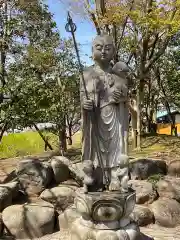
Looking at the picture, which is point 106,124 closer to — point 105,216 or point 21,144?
point 105,216

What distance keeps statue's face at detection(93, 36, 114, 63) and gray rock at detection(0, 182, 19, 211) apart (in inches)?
169

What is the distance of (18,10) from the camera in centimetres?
1327

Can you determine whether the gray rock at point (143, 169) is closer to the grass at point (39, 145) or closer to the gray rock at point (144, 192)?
the gray rock at point (144, 192)

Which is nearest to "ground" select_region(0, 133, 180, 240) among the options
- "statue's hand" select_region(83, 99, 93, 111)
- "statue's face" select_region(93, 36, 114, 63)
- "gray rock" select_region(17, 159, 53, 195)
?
"gray rock" select_region(17, 159, 53, 195)

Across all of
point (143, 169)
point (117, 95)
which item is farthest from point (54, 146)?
point (117, 95)

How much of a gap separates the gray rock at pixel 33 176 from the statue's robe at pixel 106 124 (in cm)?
390

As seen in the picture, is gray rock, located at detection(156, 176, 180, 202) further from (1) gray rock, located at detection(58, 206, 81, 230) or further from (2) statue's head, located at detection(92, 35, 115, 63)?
(2) statue's head, located at detection(92, 35, 115, 63)

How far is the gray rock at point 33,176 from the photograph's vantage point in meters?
9.54

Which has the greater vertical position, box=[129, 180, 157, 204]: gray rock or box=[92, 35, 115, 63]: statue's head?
box=[92, 35, 115, 63]: statue's head

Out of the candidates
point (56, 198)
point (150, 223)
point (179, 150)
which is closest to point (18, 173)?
point (56, 198)

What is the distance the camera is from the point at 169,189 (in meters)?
9.41

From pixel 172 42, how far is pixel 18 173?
16035 mm

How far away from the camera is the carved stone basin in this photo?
17.5 feet

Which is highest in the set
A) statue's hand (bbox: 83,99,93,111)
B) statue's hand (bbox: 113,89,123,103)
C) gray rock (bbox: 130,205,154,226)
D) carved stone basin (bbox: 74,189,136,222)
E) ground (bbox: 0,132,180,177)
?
statue's hand (bbox: 113,89,123,103)
